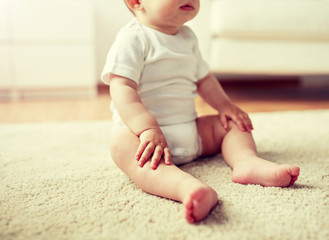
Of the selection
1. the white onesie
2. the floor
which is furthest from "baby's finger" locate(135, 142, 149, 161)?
the floor

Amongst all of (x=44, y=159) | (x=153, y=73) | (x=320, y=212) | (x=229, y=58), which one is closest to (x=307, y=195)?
(x=320, y=212)

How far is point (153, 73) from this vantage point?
70 cm

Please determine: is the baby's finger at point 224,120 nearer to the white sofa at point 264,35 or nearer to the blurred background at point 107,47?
the blurred background at point 107,47

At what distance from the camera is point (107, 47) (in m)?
2.31

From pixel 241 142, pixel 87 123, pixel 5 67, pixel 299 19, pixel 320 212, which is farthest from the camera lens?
pixel 5 67

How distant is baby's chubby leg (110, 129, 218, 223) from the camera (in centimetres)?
45

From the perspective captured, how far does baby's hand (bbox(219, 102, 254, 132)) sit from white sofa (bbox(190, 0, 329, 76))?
723 millimetres

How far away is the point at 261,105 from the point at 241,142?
2.98 feet

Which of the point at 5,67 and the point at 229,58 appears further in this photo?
the point at 5,67

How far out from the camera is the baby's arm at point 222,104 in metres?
0.72

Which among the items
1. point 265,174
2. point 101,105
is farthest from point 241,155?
point 101,105

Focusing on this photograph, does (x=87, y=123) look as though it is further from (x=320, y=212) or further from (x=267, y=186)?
(x=320, y=212)

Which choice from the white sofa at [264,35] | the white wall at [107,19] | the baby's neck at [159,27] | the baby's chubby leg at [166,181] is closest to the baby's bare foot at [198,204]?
the baby's chubby leg at [166,181]

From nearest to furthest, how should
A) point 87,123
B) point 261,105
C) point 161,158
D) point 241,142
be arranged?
1. point 161,158
2. point 241,142
3. point 87,123
4. point 261,105
